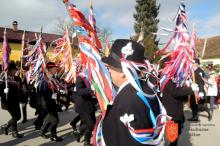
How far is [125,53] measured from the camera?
2914mm

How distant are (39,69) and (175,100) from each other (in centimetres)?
394

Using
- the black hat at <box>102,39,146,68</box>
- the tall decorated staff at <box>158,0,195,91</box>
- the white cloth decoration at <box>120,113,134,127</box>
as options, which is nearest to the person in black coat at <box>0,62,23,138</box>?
the tall decorated staff at <box>158,0,195,91</box>

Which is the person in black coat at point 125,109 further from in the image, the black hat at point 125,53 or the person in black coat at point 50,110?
the person in black coat at point 50,110

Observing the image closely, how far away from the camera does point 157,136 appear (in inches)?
113

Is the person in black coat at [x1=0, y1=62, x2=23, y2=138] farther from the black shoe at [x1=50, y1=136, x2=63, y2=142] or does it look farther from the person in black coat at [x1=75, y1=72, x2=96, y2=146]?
the person in black coat at [x1=75, y1=72, x2=96, y2=146]

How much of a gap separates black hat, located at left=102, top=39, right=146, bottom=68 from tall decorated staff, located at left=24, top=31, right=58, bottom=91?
5.37m

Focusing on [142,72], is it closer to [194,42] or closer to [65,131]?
[194,42]

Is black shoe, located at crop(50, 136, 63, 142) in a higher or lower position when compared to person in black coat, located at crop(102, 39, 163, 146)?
lower

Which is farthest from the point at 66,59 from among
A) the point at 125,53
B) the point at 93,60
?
the point at 125,53

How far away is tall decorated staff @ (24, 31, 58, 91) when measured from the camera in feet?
26.7

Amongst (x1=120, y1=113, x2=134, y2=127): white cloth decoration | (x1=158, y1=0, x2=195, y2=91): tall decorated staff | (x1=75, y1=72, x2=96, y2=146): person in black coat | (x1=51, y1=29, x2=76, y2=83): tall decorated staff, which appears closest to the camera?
(x1=120, y1=113, x2=134, y2=127): white cloth decoration

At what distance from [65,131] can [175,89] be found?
4.20m

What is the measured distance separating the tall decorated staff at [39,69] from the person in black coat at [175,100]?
3237 millimetres

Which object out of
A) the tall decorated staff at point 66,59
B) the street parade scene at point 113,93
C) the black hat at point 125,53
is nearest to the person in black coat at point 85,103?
the street parade scene at point 113,93
